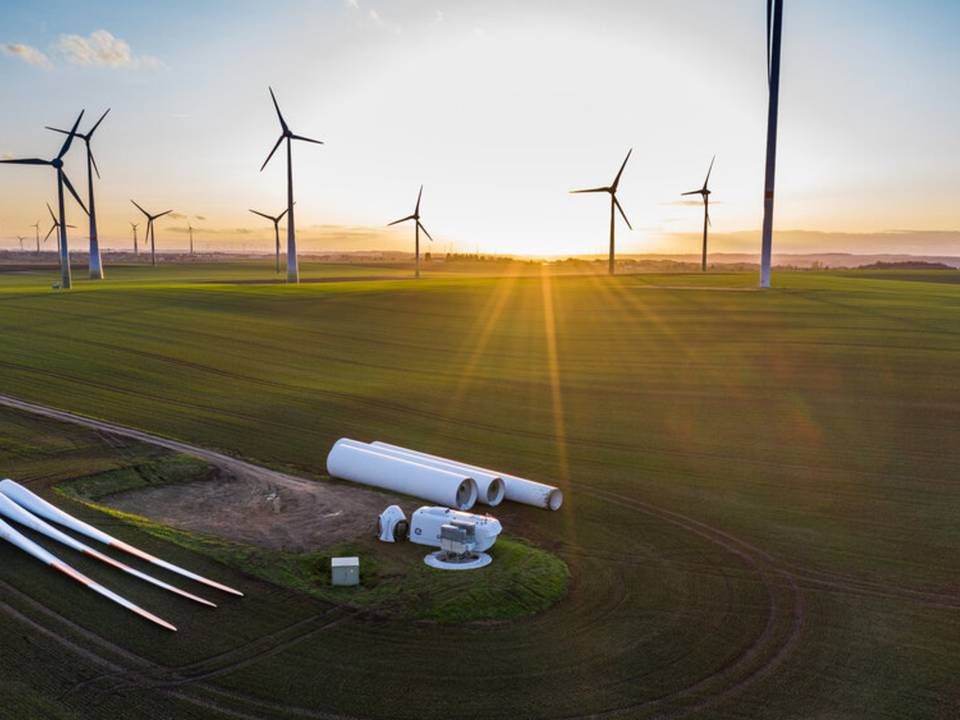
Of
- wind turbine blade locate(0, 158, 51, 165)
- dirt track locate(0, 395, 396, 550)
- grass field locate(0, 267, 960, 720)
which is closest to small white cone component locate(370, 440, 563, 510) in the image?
grass field locate(0, 267, 960, 720)

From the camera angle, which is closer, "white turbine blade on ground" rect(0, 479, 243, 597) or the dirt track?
"white turbine blade on ground" rect(0, 479, 243, 597)

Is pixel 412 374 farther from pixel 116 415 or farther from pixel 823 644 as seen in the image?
pixel 823 644

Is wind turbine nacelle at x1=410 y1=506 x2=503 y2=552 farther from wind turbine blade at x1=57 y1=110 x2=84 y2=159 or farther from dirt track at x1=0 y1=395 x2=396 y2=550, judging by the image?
wind turbine blade at x1=57 y1=110 x2=84 y2=159

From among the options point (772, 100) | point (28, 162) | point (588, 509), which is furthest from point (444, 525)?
point (28, 162)

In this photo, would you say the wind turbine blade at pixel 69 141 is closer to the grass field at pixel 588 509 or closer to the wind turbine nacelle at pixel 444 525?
the grass field at pixel 588 509

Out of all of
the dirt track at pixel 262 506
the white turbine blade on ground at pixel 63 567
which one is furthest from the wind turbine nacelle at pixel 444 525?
the white turbine blade on ground at pixel 63 567
